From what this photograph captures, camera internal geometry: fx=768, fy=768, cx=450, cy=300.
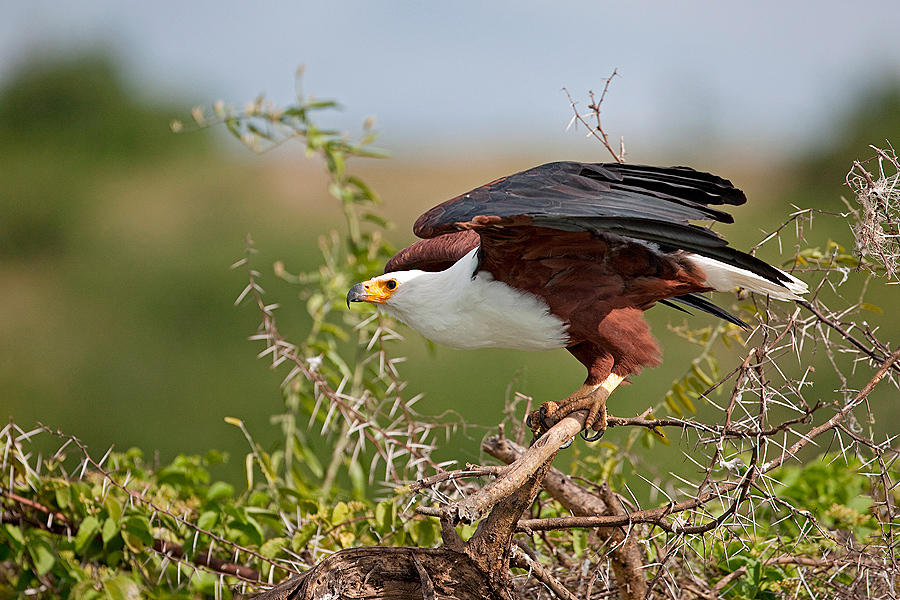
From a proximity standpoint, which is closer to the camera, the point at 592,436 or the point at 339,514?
the point at 592,436

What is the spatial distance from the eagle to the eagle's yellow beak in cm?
6

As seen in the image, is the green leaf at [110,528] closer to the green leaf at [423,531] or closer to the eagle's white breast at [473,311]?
the green leaf at [423,531]

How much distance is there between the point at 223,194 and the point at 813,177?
15443mm

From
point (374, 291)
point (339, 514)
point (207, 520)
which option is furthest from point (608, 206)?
point (207, 520)

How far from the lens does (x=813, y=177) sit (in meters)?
18.9

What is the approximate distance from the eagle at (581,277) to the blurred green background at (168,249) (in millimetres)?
7069

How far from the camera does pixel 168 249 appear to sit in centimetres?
1988

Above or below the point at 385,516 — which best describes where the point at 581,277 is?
above

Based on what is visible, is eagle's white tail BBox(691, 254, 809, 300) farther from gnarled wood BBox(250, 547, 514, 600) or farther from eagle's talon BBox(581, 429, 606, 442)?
gnarled wood BBox(250, 547, 514, 600)

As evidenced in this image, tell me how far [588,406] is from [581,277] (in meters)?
0.35

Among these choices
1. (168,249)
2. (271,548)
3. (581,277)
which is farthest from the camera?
(168,249)

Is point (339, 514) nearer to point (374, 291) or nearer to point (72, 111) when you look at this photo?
point (374, 291)

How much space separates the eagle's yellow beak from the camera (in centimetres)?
224

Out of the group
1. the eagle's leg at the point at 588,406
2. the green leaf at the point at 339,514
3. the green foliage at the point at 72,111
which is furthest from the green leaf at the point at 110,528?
the green foliage at the point at 72,111
